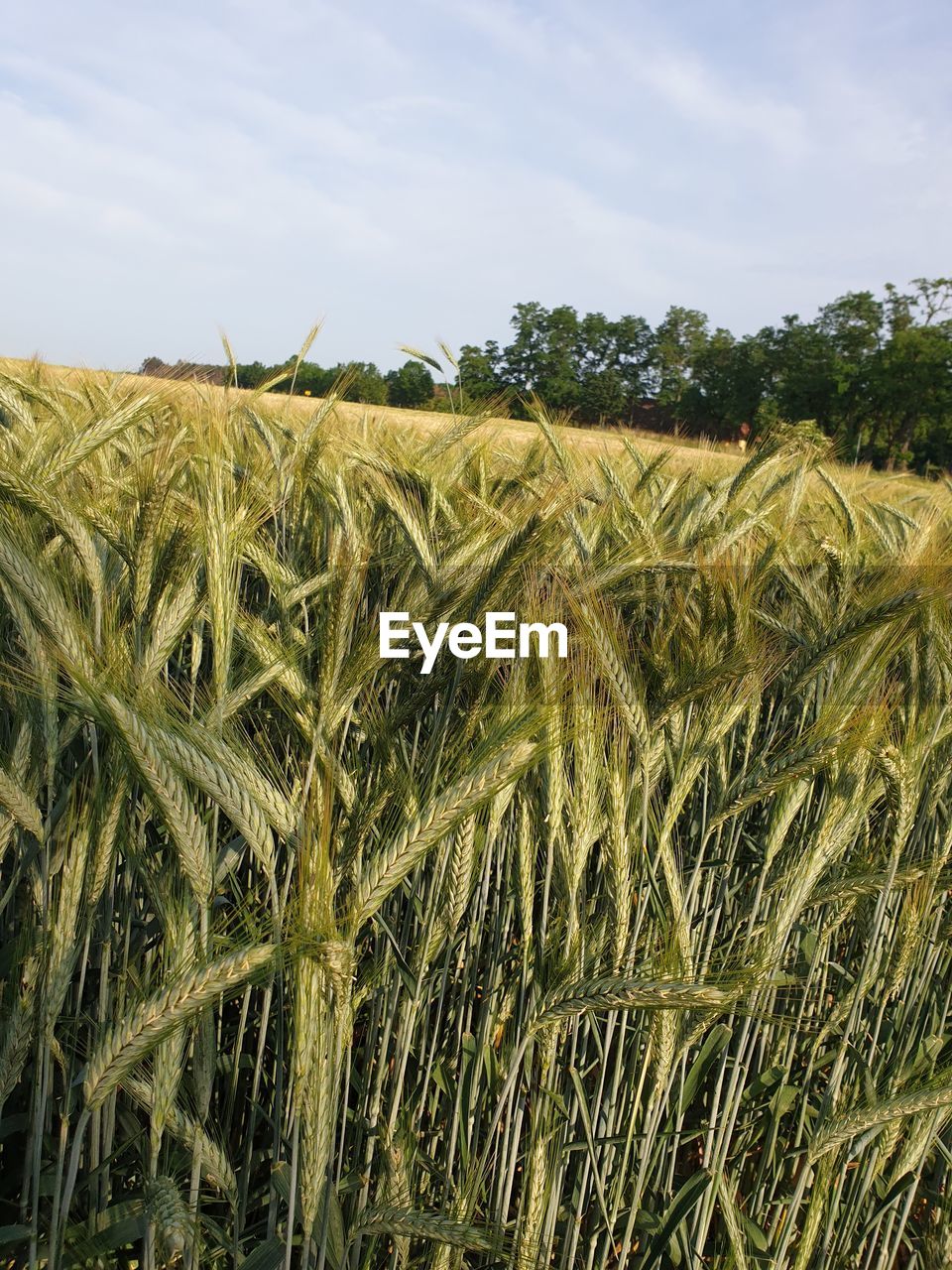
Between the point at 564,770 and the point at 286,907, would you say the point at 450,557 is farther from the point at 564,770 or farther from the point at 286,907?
the point at 286,907

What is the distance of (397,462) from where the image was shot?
2406 millimetres

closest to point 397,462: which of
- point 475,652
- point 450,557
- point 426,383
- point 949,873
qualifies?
point 450,557

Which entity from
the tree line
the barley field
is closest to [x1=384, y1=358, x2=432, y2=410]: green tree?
the tree line

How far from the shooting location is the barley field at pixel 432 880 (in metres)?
1.18

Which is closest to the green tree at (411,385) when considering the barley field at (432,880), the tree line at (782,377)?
the tree line at (782,377)

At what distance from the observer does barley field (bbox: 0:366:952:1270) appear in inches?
46.6

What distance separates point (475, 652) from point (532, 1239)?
947mm

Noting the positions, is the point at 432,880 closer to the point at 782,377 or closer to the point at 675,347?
the point at 782,377

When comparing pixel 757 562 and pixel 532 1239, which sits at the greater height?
pixel 757 562
